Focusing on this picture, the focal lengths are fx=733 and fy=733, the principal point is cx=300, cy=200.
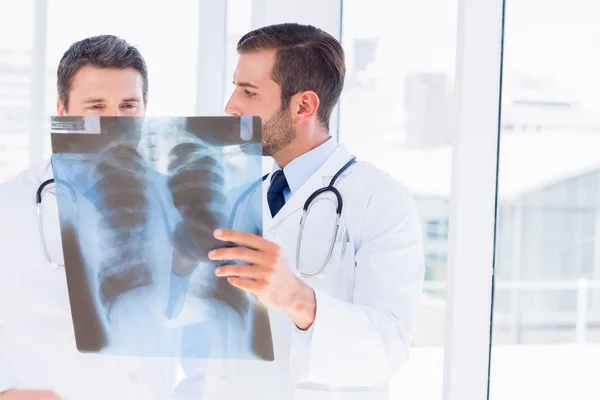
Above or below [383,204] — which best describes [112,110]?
above

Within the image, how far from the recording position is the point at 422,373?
1.86 m

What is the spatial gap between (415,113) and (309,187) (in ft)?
2.35

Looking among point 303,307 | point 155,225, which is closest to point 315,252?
point 303,307

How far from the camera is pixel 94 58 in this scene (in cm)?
137

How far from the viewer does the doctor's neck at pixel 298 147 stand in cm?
133

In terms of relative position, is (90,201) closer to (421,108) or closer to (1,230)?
(1,230)

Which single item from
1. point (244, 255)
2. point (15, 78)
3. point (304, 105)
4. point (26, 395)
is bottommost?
point (26, 395)

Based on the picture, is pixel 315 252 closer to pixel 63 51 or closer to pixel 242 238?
pixel 242 238

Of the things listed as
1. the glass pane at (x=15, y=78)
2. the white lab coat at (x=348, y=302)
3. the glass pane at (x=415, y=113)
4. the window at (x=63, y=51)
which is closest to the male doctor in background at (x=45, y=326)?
the white lab coat at (x=348, y=302)

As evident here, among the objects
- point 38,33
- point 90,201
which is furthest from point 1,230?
point 38,33

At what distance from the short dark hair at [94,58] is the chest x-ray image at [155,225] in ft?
1.46

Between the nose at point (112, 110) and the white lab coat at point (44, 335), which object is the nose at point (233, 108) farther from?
the white lab coat at point (44, 335)

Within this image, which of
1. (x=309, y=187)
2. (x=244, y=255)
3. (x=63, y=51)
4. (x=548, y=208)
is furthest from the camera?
(x=63, y=51)

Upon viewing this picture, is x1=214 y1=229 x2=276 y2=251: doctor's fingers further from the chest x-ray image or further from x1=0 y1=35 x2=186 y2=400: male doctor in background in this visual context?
x1=0 y1=35 x2=186 y2=400: male doctor in background
